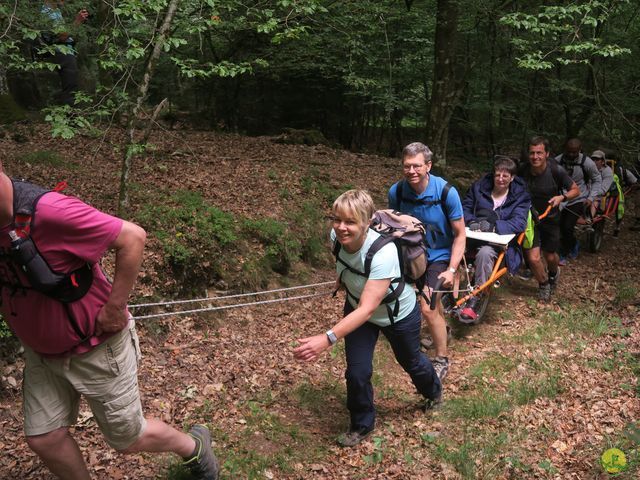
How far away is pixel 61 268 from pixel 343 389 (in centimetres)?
365

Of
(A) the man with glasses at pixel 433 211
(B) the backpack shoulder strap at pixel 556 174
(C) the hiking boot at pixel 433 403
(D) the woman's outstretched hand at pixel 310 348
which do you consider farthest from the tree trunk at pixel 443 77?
(D) the woman's outstretched hand at pixel 310 348

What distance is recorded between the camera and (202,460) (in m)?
3.54

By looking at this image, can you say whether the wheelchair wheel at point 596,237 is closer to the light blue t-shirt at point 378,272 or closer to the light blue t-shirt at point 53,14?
the light blue t-shirt at point 378,272

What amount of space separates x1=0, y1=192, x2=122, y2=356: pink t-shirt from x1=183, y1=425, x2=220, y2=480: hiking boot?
3.80 ft

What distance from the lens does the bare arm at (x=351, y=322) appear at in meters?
3.39

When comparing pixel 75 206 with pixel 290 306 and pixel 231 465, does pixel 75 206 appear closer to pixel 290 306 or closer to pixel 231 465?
pixel 231 465

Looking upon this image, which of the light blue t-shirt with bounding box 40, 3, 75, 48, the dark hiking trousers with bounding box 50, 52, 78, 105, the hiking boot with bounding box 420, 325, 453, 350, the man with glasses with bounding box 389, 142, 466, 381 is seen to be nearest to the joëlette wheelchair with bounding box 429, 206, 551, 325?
the hiking boot with bounding box 420, 325, 453, 350

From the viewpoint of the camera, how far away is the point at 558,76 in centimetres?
1382

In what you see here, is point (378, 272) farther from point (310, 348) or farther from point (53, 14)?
point (53, 14)

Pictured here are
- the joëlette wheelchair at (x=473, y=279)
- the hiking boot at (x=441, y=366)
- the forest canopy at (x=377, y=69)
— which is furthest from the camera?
the forest canopy at (x=377, y=69)

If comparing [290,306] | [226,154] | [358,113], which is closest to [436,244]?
[290,306]

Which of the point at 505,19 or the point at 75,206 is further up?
the point at 505,19

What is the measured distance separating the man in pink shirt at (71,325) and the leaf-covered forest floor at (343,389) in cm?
112

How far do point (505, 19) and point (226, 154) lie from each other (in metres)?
5.95
